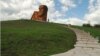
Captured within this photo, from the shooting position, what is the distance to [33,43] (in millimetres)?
18062

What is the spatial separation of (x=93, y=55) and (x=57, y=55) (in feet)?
6.82

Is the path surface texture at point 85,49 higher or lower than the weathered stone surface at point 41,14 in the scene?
lower

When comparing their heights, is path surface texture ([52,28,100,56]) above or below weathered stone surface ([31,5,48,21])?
below

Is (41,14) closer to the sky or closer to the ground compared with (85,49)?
closer to the sky

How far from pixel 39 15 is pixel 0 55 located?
30.2 metres

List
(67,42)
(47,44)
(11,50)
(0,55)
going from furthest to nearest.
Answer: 1. (67,42)
2. (47,44)
3. (11,50)
4. (0,55)

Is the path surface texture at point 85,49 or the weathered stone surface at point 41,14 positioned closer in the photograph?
the path surface texture at point 85,49

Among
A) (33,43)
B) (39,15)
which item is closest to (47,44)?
(33,43)

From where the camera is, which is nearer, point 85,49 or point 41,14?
point 85,49

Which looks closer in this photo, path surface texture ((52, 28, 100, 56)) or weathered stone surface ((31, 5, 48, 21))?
path surface texture ((52, 28, 100, 56))

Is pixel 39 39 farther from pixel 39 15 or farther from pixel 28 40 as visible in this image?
pixel 39 15

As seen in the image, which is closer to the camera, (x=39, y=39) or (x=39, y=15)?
(x=39, y=39)

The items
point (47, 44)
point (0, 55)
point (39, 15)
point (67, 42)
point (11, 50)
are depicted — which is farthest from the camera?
point (39, 15)

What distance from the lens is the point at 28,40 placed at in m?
18.7
